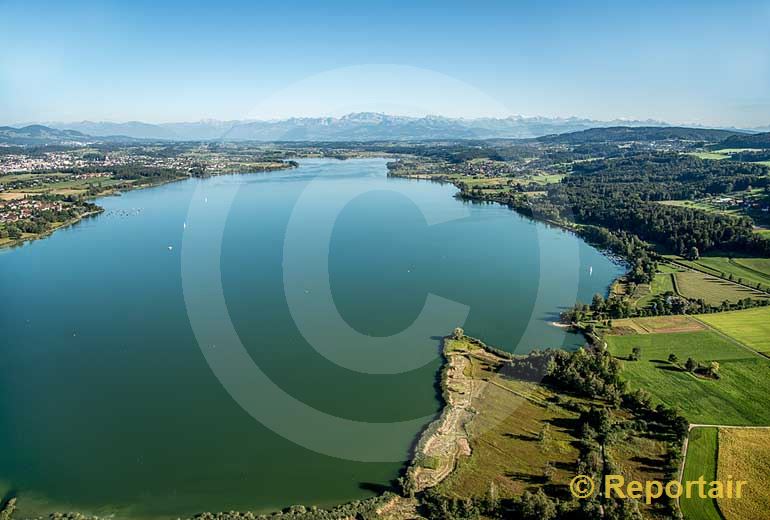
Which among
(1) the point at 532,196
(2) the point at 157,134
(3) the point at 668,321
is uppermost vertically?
(2) the point at 157,134

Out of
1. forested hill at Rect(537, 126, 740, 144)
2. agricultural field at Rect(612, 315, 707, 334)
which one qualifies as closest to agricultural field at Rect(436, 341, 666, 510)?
agricultural field at Rect(612, 315, 707, 334)

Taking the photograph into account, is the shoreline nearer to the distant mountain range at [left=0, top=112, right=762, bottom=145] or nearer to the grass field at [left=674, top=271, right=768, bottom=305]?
the grass field at [left=674, top=271, right=768, bottom=305]

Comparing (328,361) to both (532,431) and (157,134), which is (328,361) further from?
(157,134)

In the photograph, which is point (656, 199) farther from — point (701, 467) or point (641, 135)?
point (641, 135)

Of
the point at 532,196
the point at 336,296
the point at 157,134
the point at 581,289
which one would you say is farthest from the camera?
the point at 157,134

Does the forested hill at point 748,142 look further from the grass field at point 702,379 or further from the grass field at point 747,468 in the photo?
the grass field at point 747,468

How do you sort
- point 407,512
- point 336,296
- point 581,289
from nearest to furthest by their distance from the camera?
1. point 407,512
2. point 336,296
3. point 581,289

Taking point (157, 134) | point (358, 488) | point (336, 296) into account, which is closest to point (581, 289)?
point (336, 296)
